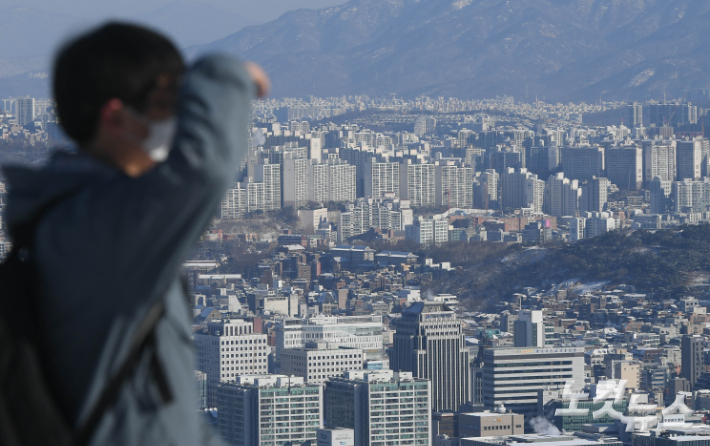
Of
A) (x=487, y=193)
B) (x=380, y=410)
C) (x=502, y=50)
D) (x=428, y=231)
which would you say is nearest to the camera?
(x=380, y=410)

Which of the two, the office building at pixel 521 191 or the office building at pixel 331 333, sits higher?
the office building at pixel 521 191

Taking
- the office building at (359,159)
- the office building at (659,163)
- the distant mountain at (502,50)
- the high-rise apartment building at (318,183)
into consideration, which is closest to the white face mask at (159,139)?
the high-rise apartment building at (318,183)

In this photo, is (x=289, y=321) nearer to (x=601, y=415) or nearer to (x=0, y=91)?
(x=601, y=415)

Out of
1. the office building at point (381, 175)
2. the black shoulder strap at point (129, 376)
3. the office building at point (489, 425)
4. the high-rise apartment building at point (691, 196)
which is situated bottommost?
the office building at point (489, 425)

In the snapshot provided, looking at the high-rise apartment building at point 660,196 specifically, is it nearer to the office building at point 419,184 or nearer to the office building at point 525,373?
the office building at point 419,184

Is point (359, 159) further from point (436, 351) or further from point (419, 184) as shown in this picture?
point (436, 351)

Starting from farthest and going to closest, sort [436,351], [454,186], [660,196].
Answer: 1. [454,186]
2. [660,196]
3. [436,351]

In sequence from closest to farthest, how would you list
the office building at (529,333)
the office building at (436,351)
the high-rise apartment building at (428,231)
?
the office building at (436,351) → the office building at (529,333) → the high-rise apartment building at (428,231)

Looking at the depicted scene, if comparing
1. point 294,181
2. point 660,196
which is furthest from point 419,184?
point 660,196
